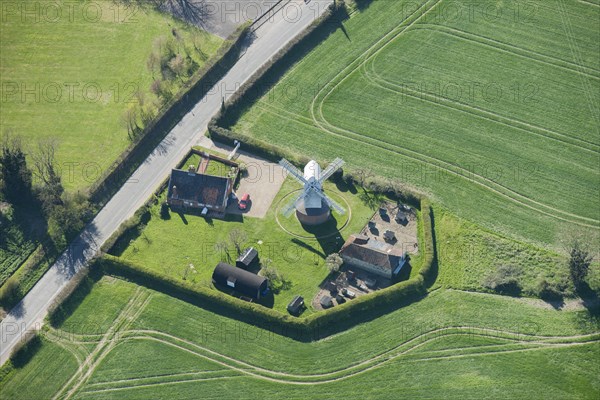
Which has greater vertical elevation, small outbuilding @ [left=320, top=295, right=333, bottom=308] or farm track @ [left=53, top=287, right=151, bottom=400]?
small outbuilding @ [left=320, top=295, right=333, bottom=308]

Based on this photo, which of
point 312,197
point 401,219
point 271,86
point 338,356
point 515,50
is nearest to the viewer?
point 338,356

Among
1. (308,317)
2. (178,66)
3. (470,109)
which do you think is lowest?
(308,317)

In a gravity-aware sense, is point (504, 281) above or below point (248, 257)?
below

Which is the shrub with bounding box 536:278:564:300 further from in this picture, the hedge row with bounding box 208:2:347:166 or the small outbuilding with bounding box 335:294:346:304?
the hedge row with bounding box 208:2:347:166

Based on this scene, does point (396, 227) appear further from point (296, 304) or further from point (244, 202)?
point (244, 202)

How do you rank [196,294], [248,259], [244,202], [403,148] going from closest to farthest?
[196,294] → [248,259] → [244,202] → [403,148]

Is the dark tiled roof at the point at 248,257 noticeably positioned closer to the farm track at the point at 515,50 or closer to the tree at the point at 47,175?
the tree at the point at 47,175

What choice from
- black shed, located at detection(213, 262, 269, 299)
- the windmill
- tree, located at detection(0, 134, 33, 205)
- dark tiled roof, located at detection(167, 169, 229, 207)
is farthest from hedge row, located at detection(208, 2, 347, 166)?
tree, located at detection(0, 134, 33, 205)

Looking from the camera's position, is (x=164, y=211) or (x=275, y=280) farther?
(x=164, y=211)

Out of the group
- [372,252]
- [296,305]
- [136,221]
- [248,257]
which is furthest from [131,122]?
[372,252]
